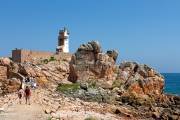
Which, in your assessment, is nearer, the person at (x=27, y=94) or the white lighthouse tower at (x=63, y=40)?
the person at (x=27, y=94)

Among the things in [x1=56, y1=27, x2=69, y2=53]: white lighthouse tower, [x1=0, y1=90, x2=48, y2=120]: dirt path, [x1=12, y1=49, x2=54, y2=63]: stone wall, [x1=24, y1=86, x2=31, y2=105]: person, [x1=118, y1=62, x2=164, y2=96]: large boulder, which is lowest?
[x1=0, y1=90, x2=48, y2=120]: dirt path

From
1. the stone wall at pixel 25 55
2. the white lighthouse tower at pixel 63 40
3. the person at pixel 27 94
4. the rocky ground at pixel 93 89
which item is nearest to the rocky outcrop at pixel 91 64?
the rocky ground at pixel 93 89

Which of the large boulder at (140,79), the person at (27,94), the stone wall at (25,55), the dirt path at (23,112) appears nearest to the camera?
the dirt path at (23,112)

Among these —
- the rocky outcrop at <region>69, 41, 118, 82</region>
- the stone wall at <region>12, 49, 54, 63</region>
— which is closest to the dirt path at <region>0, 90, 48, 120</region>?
the rocky outcrop at <region>69, 41, 118, 82</region>

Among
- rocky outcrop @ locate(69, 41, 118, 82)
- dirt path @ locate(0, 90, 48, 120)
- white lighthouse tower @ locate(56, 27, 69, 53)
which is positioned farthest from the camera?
white lighthouse tower @ locate(56, 27, 69, 53)

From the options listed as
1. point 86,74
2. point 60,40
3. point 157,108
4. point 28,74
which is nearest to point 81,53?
point 86,74

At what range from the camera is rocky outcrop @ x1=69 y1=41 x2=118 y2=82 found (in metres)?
→ 43.9

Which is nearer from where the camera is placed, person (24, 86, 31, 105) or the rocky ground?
Answer: person (24, 86, 31, 105)

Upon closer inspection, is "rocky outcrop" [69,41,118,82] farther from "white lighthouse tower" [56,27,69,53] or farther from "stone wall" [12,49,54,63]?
"white lighthouse tower" [56,27,69,53]

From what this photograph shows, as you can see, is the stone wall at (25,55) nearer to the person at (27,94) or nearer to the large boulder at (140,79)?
the large boulder at (140,79)

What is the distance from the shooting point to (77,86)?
4116 centimetres

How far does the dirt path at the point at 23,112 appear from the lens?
97.5 ft

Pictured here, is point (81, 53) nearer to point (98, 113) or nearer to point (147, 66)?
point (147, 66)

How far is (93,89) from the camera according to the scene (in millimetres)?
40344
